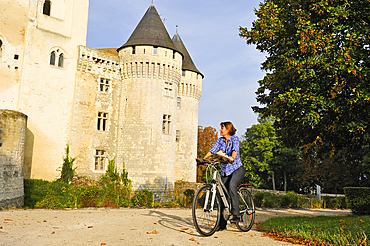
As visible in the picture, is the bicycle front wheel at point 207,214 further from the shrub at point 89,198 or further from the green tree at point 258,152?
the green tree at point 258,152

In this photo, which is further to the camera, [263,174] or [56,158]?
[263,174]

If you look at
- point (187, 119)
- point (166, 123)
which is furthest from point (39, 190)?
point (187, 119)

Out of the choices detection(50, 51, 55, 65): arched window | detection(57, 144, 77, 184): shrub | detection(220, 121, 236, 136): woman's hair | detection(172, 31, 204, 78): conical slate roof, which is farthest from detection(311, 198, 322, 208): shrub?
detection(50, 51, 55, 65): arched window

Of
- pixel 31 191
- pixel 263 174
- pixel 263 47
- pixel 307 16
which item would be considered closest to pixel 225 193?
pixel 307 16

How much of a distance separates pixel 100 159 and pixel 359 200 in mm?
18450

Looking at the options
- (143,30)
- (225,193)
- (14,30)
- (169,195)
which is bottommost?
(169,195)

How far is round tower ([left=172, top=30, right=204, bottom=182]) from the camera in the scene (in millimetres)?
29859

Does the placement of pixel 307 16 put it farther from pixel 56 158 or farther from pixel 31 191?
pixel 56 158

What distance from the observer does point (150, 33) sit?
84.4 ft

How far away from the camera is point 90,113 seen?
24297mm

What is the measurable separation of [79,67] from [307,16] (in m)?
18.9

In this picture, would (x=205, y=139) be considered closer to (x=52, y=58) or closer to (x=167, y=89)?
(x=167, y=89)

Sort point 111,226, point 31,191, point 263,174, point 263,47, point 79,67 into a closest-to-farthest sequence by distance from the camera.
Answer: point 111,226, point 263,47, point 31,191, point 79,67, point 263,174

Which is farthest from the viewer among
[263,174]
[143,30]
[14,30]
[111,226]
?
[263,174]
